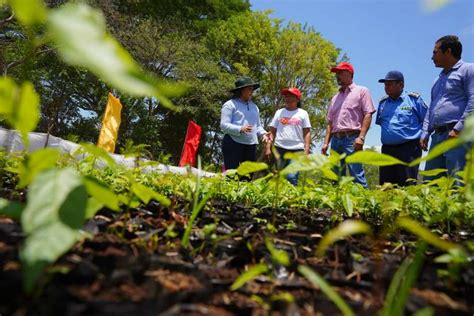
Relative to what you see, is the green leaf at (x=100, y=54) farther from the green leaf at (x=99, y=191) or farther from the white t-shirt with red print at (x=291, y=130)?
the white t-shirt with red print at (x=291, y=130)

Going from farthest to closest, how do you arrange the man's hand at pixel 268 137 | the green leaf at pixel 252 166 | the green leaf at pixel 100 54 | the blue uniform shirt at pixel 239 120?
the blue uniform shirt at pixel 239 120
the man's hand at pixel 268 137
the green leaf at pixel 252 166
the green leaf at pixel 100 54

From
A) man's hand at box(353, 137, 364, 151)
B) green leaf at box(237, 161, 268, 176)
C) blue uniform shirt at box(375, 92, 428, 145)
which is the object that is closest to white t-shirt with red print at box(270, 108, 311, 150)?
man's hand at box(353, 137, 364, 151)

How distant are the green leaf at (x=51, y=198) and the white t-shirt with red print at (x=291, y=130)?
426 cm

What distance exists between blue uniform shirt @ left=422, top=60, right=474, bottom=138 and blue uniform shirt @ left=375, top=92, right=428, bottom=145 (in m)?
0.52

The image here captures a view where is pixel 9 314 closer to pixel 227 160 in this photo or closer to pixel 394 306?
pixel 394 306

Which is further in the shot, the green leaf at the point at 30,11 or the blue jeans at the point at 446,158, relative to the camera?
the blue jeans at the point at 446,158

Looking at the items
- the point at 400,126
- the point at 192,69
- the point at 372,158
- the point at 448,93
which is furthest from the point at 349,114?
the point at 192,69

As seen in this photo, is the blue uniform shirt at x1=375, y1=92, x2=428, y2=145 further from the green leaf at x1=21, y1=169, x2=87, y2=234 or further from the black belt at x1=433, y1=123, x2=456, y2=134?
the green leaf at x1=21, y1=169, x2=87, y2=234

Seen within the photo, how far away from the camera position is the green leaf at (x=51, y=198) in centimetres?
42

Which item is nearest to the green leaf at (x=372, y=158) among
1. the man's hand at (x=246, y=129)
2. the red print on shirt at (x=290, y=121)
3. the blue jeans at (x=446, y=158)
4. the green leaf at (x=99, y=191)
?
the green leaf at (x=99, y=191)

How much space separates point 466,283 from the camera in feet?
2.01

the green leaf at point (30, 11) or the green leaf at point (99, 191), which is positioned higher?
the green leaf at point (30, 11)

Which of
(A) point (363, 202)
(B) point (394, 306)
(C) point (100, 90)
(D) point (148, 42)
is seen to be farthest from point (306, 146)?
(C) point (100, 90)

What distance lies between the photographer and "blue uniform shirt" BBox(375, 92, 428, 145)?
13.7 ft
